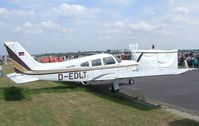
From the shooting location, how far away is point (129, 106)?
11.5 metres

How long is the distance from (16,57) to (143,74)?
584 cm

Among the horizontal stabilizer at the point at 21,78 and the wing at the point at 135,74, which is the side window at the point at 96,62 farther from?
the horizontal stabilizer at the point at 21,78

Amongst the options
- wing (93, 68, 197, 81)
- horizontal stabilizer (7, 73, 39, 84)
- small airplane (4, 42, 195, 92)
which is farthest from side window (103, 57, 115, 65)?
horizontal stabilizer (7, 73, 39, 84)

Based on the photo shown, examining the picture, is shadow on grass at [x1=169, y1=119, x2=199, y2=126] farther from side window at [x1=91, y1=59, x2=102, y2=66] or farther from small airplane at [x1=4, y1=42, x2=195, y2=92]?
side window at [x1=91, y1=59, x2=102, y2=66]

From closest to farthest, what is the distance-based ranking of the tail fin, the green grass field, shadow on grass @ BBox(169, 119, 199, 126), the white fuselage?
shadow on grass @ BBox(169, 119, 199, 126) → the green grass field → the tail fin → the white fuselage

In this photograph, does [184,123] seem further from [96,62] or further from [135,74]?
[96,62]

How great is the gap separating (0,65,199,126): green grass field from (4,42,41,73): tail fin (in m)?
1.88

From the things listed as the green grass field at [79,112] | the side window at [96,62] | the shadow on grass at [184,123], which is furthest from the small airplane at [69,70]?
the shadow on grass at [184,123]

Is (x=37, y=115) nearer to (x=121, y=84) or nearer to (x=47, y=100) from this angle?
(x=47, y=100)

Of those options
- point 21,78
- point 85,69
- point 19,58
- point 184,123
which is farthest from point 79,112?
point 19,58

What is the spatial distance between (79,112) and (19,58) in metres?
6.31

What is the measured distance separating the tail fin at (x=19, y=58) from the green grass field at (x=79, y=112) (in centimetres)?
188

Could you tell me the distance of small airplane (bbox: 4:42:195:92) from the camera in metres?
15.7

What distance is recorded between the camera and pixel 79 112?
10.5 m
